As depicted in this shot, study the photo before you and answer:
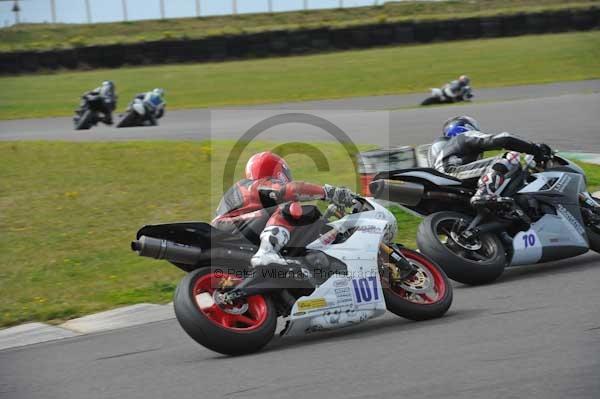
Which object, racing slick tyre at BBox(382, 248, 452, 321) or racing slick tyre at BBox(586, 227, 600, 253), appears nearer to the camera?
racing slick tyre at BBox(382, 248, 452, 321)

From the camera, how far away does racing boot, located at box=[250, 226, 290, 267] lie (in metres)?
5.88

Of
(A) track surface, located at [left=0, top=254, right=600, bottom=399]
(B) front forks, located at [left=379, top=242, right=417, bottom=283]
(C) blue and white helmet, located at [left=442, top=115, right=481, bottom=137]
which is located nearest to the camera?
(A) track surface, located at [left=0, top=254, right=600, bottom=399]

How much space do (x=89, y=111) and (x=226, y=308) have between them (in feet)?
49.5

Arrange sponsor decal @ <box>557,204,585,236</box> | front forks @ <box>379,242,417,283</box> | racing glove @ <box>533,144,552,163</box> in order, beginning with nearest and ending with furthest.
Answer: front forks @ <box>379,242,417,283</box>
sponsor decal @ <box>557,204,585,236</box>
racing glove @ <box>533,144,552,163</box>

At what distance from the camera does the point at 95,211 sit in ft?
35.8

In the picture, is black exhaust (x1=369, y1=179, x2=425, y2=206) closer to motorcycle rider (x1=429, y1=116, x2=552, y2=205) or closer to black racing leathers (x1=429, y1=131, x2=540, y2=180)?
motorcycle rider (x1=429, y1=116, x2=552, y2=205)

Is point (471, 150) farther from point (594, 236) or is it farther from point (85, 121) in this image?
point (85, 121)

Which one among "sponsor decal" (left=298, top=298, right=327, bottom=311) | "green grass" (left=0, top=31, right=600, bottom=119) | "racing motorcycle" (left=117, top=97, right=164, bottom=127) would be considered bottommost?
"green grass" (left=0, top=31, right=600, bottom=119)

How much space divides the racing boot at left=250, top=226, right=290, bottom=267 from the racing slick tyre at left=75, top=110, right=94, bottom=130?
14.8 m

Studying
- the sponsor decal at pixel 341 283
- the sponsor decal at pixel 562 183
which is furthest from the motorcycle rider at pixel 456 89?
the sponsor decal at pixel 341 283

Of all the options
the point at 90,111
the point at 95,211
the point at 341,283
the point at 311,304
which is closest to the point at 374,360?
the point at 311,304

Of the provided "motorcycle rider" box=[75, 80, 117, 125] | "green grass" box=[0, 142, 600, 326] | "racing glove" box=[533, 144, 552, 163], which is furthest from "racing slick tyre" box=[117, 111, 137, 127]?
"racing glove" box=[533, 144, 552, 163]

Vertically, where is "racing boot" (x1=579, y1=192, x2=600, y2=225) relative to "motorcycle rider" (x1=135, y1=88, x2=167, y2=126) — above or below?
above

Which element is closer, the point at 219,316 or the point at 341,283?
the point at 219,316
